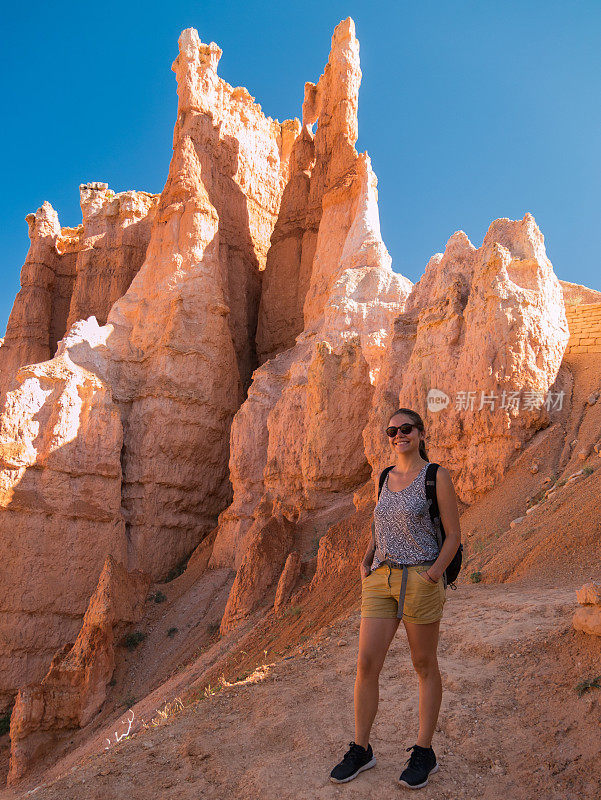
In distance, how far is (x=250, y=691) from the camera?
4.76 meters

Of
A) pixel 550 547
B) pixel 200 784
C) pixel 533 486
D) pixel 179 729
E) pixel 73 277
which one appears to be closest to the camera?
pixel 200 784

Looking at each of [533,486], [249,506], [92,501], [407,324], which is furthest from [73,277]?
[533,486]

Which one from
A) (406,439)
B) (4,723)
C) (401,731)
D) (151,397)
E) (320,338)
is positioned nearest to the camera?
(406,439)

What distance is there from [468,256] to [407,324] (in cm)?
200

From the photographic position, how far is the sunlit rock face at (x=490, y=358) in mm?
10242

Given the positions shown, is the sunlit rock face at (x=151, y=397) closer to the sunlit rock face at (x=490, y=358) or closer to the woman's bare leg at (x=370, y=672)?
the sunlit rock face at (x=490, y=358)

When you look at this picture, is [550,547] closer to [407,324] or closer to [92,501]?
[407,324]

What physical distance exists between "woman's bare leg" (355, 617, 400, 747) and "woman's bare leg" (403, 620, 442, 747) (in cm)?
14

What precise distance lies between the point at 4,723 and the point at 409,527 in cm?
1785

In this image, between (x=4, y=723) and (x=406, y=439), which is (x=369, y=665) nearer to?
(x=406, y=439)

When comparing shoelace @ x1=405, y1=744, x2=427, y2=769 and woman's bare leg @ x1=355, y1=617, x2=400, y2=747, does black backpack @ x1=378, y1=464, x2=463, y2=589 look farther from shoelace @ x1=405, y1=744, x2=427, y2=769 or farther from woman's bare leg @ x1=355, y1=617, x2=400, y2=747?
shoelace @ x1=405, y1=744, x2=427, y2=769

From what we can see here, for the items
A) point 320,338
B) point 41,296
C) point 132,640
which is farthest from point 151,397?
point 41,296

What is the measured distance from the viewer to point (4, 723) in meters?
16.7

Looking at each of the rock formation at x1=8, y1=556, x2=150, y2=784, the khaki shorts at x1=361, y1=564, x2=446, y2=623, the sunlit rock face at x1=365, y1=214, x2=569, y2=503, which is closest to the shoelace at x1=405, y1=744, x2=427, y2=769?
the khaki shorts at x1=361, y1=564, x2=446, y2=623
